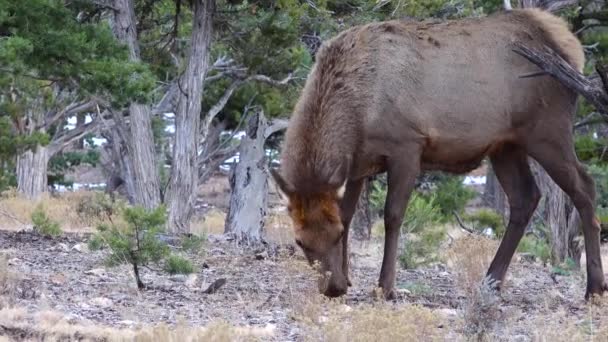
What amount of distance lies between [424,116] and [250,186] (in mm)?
5466

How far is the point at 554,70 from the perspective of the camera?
28.7ft

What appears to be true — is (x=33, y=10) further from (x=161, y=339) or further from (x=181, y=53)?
(x=181, y=53)

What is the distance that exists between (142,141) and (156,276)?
5.17 m

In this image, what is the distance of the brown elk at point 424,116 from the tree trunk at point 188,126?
5864 millimetres

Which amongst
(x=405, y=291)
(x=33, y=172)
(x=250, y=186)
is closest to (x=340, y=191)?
(x=405, y=291)

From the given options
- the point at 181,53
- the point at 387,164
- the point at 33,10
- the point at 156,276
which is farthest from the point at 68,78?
the point at 181,53

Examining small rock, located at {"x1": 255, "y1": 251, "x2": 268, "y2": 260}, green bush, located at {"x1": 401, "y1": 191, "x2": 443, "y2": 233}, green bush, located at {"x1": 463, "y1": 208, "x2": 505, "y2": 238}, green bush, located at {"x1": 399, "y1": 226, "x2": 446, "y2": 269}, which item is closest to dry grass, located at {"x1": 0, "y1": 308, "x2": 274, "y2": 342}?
small rock, located at {"x1": 255, "y1": 251, "x2": 268, "y2": 260}

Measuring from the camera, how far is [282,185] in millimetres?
8867

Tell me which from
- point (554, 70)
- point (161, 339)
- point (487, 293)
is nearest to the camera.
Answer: point (161, 339)

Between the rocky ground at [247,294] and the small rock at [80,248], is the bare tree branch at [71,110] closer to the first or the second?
the rocky ground at [247,294]

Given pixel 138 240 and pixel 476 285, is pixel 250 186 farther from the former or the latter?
pixel 476 285

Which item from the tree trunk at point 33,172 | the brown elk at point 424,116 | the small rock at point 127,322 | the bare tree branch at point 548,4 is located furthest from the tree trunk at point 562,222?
the tree trunk at point 33,172

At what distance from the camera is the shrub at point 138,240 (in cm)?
956

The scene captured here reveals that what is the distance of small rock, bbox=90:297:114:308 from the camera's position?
8.49 meters
